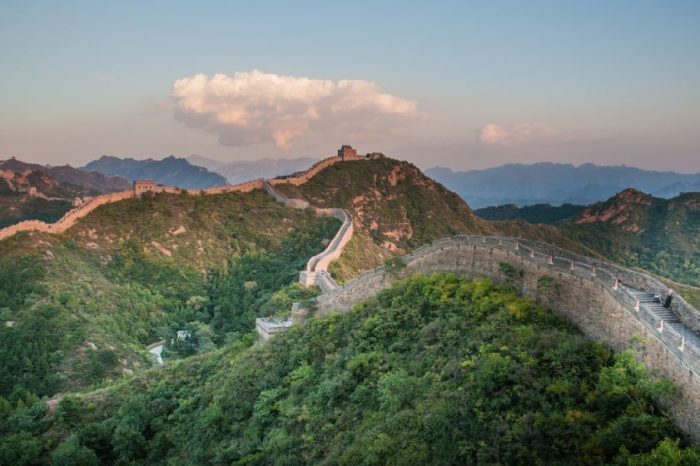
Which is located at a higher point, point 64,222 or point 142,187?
point 142,187

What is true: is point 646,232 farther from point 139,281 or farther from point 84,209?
point 84,209

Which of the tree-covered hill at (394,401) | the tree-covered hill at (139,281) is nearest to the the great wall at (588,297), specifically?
the tree-covered hill at (394,401)

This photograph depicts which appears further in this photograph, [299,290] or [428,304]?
[299,290]

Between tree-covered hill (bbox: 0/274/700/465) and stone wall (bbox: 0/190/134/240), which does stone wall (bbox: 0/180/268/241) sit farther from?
tree-covered hill (bbox: 0/274/700/465)

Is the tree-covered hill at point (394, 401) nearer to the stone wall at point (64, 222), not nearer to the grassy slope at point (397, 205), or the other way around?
the stone wall at point (64, 222)

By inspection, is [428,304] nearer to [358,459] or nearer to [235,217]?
[358,459]

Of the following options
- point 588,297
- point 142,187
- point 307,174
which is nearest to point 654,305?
point 588,297

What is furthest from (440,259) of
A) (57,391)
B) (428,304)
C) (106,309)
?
(106,309)
